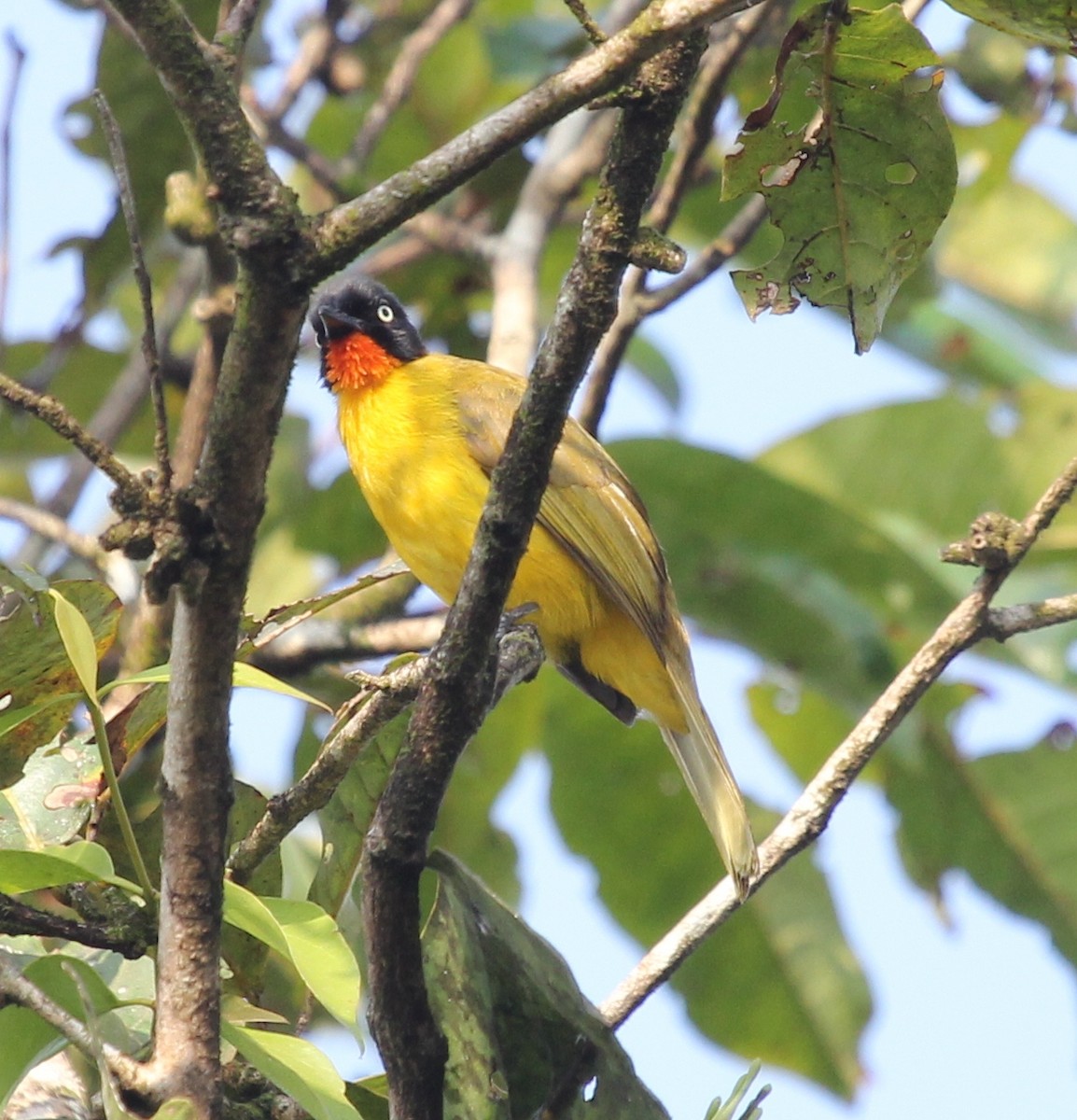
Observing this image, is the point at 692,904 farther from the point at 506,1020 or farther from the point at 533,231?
the point at 506,1020

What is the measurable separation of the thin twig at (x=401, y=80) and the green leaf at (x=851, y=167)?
2.79 meters

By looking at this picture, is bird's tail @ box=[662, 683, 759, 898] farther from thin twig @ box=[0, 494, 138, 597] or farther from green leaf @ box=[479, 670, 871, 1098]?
thin twig @ box=[0, 494, 138, 597]

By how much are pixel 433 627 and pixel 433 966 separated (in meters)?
1.93

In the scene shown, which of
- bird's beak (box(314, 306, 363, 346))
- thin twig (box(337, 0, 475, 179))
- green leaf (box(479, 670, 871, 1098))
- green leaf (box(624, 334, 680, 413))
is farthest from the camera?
green leaf (box(624, 334, 680, 413))

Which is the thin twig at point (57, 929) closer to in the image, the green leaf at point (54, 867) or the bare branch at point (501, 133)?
the green leaf at point (54, 867)

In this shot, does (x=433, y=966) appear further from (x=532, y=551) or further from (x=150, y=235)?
(x=150, y=235)

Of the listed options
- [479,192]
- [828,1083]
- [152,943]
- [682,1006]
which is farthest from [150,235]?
[152,943]

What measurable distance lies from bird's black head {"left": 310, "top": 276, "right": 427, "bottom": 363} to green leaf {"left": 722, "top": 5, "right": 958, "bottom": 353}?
2.49 meters

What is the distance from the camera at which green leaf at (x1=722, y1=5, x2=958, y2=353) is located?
Answer: 1.92 meters

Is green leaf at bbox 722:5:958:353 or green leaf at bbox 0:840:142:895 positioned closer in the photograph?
green leaf at bbox 0:840:142:895

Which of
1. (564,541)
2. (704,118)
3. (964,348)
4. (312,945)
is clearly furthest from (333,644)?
(964,348)

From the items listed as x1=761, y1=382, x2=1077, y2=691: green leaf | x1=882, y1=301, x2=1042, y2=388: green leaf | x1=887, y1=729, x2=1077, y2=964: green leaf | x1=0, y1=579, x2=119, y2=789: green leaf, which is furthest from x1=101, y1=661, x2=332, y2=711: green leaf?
x1=882, y1=301, x2=1042, y2=388: green leaf

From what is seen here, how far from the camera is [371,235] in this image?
151 centimetres

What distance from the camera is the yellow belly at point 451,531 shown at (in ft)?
12.5
